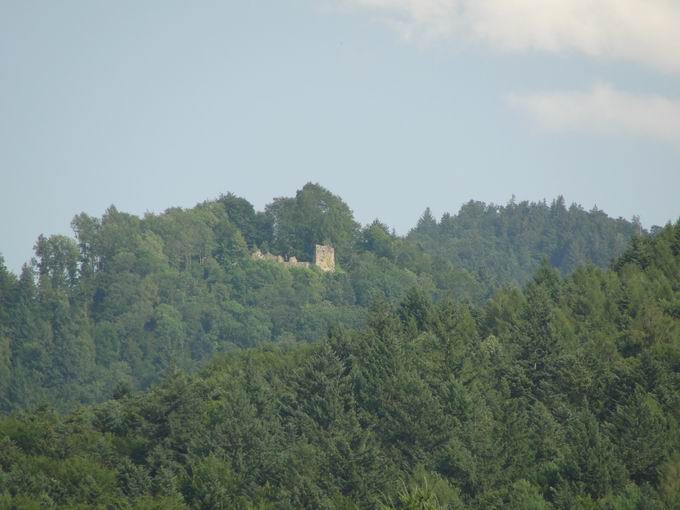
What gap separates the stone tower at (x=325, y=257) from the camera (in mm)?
135500

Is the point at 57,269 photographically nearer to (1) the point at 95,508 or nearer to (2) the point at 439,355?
(2) the point at 439,355

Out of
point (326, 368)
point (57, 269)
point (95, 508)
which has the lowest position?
point (95, 508)

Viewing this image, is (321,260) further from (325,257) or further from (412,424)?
(412,424)

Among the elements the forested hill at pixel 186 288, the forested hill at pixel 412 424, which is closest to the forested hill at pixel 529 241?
the forested hill at pixel 186 288

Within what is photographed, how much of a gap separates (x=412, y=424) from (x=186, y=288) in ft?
224

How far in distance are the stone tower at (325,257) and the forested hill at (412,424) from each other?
51017mm

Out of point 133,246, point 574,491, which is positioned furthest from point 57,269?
point 574,491

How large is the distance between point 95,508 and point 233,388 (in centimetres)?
1449

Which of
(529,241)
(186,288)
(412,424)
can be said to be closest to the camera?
(412,424)

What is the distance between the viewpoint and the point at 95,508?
59.5 metres

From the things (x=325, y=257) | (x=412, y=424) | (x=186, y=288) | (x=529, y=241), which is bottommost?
(x=412, y=424)

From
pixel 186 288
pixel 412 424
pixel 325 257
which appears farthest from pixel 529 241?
pixel 412 424

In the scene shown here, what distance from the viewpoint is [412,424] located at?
67938 mm

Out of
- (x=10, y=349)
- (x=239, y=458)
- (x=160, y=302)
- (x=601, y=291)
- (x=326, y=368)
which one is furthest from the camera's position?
(x=160, y=302)
